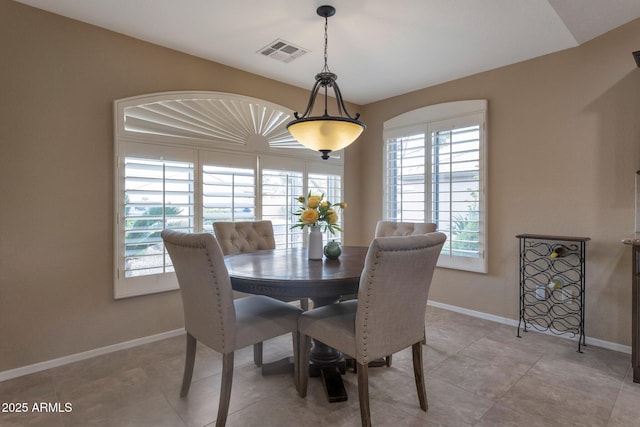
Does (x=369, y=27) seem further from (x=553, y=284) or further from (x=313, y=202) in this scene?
(x=553, y=284)

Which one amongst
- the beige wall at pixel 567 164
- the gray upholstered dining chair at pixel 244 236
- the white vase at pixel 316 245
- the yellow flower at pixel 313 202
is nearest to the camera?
the yellow flower at pixel 313 202

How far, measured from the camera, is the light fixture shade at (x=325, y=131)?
213 cm

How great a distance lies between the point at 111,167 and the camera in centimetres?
259

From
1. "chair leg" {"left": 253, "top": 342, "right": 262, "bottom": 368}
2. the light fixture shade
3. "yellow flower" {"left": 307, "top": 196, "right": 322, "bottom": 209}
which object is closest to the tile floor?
"chair leg" {"left": 253, "top": 342, "right": 262, "bottom": 368}

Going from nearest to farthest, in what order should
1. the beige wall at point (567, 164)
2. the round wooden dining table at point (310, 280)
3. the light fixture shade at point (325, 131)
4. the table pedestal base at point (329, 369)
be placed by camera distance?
the round wooden dining table at point (310, 280) → the table pedestal base at point (329, 369) → the light fixture shade at point (325, 131) → the beige wall at point (567, 164)

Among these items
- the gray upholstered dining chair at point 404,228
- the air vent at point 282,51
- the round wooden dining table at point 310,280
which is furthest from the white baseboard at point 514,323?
the air vent at point 282,51

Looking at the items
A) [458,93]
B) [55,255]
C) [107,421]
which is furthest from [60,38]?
[458,93]

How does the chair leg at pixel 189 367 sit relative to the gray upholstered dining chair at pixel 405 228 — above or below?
below

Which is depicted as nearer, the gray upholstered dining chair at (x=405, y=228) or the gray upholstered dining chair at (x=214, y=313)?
the gray upholstered dining chair at (x=214, y=313)

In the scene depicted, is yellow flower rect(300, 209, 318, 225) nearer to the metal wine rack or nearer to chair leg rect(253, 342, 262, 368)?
chair leg rect(253, 342, 262, 368)

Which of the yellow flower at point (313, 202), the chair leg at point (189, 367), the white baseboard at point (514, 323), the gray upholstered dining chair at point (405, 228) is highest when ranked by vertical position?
the yellow flower at point (313, 202)

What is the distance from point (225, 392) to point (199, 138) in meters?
2.17

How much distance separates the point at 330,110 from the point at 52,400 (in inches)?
145

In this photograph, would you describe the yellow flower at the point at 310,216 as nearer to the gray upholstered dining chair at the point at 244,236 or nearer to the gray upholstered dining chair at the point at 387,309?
the gray upholstered dining chair at the point at 387,309
